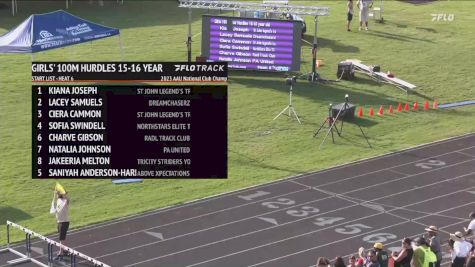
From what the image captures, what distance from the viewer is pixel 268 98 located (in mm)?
35281

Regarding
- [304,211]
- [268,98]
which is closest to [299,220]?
[304,211]

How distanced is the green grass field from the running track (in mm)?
913

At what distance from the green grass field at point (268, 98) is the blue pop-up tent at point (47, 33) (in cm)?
209

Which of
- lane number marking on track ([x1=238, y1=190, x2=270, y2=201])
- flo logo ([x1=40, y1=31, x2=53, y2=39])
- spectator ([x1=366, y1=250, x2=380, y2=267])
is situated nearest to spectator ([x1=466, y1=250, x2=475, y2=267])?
spectator ([x1=366, y1=250, x2=380, y2=267])

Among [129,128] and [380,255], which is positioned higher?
[129,128]

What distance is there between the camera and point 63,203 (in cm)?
2230

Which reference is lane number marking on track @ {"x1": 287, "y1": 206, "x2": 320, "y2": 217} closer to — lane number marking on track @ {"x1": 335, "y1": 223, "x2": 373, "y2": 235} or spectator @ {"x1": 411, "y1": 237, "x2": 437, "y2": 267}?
lane number marking on track @ {"x1": 335, "y1": 223, "x2": 373, "y2": 235}

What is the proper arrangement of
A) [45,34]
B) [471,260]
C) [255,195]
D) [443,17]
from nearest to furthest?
1. [471,260]
2. [255,195]
3. [45,34]
4. [443,17]

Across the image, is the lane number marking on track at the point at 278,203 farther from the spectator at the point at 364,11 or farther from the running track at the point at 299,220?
the spectator at the point at 364,11

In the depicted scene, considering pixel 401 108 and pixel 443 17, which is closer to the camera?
pixel 401 108

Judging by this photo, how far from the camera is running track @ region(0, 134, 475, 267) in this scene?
2288cm

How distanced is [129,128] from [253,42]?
20.2 metres

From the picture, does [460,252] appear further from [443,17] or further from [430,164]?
[443,17]

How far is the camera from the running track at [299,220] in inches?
901
